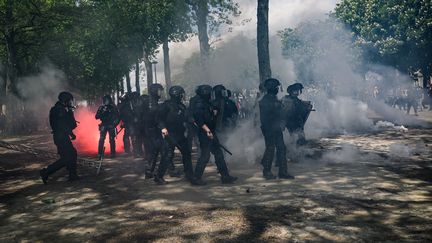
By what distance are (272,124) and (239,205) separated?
2280 millimetres

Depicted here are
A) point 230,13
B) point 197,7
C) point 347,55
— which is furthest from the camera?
point 230,13

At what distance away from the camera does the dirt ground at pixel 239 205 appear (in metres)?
4.73

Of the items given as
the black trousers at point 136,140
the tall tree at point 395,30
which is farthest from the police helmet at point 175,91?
the tall tree at point 395,30

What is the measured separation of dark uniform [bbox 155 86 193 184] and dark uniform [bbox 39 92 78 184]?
216 cm

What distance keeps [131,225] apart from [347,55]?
25273mm

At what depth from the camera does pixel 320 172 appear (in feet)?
26.4

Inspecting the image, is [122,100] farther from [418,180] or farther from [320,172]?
[418,180]

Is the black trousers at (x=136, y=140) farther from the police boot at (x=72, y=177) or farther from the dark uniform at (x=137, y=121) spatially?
the police boot at (x=72, y=177)

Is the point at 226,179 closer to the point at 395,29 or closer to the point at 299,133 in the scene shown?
the point at 299,133

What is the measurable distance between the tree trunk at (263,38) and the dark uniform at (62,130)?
6849 millimetres

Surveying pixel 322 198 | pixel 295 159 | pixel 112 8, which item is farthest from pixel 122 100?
pixel 112 8

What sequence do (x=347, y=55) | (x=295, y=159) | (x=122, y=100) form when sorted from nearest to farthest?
(x=295, y=159), (x=122, y=100), (x=347, y=55)

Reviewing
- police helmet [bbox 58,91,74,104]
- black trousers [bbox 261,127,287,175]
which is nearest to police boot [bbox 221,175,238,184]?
black trousers [bbox 261,127,287,175]

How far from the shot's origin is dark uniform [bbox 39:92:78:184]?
8281mm
